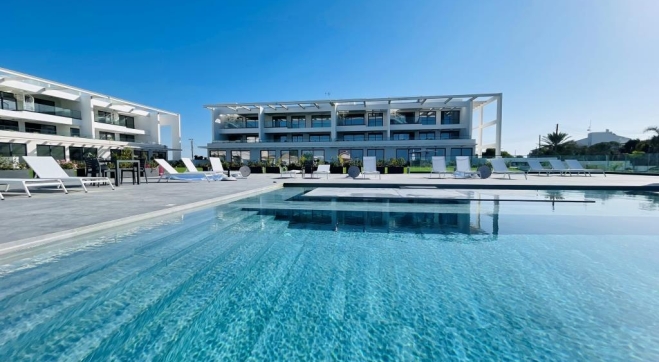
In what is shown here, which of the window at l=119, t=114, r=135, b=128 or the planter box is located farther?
the window at l=119, t=114, r=135, b=128

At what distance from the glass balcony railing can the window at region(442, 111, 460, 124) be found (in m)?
39.0

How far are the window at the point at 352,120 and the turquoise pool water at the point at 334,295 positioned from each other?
3096cm

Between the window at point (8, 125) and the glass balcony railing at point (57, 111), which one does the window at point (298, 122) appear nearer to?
the glass balcony railing at point (57, 111)

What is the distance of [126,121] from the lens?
35.2 metres

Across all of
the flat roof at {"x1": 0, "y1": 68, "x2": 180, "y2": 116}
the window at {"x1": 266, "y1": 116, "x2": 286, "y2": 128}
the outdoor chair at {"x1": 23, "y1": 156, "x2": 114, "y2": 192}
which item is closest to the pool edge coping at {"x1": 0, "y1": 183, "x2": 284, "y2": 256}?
the outdoor chair at {"x1": 23, "y1": 156, "x2": 114, "y2": 192}

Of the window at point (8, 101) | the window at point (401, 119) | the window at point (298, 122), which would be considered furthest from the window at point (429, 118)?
the window at point (8, 101)

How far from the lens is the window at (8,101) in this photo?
22.7 m

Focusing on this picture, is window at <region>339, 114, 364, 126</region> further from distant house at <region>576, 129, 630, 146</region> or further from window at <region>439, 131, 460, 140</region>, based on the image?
distant house at <region>576, 129, 630, 146</region>

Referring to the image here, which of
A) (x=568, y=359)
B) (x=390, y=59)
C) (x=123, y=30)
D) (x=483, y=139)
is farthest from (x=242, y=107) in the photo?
(x=568, y=359)

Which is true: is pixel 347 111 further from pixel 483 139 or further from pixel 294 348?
pixel 294 348

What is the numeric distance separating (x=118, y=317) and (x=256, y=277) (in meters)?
1.23

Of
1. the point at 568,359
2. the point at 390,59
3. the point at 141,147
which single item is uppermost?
the point at 390,59

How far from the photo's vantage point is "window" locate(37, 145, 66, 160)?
79.9 feet

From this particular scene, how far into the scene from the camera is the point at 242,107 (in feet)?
117
